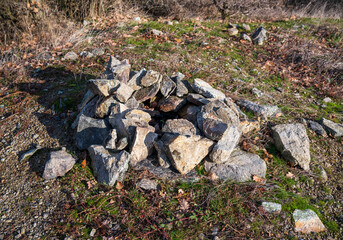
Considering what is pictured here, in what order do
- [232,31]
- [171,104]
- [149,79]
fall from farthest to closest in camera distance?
[232,31] → [149,79] → [171,104]

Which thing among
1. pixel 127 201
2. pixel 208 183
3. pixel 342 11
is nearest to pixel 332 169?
pixel 208 183

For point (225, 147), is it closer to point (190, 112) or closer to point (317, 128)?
point (190, 112)

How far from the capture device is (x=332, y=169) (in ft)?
12.1

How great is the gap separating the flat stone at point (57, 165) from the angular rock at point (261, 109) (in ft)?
9.92

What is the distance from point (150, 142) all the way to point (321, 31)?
7.68 metres

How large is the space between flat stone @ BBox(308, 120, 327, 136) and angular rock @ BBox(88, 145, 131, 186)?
325cm

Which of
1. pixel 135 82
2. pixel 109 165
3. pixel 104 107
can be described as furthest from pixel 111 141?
pixel 135 82

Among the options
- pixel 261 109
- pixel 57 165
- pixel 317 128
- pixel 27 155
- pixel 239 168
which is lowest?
pixel 27 155

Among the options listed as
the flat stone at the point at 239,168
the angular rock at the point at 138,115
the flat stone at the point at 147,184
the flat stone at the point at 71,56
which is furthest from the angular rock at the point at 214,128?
the flat stone at the point at 71,56

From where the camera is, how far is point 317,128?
4.28 m

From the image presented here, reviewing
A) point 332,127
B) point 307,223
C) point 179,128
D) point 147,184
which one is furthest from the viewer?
point 332,127

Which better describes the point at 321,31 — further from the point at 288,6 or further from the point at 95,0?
the point at 95,0

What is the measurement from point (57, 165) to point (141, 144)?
111 centimetres

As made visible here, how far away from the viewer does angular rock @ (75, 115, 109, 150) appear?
3.52 metres
